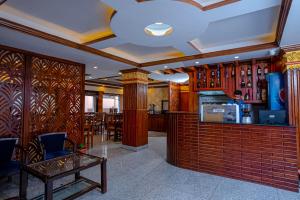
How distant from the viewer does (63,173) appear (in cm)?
237

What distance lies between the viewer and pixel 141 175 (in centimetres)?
360

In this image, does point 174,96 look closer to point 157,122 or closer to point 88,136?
point 157,122

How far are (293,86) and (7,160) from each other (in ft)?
17.6

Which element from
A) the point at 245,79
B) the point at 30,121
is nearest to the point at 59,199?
the point at 30,121

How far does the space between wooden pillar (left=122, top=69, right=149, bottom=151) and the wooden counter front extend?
11.6ft

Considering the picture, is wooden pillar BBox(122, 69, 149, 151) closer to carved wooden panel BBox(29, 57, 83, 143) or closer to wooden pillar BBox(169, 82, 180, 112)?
carved wooden panel BBox(29, 57, 83, 143)

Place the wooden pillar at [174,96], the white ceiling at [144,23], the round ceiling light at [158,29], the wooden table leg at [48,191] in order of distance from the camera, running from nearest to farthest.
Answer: the wooden table leg at [48,191]
the white ceiling at [144,23]
the round ceiling light at [158,29]
the wooden pillar at [174,96]

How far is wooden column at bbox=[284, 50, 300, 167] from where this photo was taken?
133 inches

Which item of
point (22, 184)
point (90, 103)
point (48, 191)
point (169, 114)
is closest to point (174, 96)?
point (169, 114)

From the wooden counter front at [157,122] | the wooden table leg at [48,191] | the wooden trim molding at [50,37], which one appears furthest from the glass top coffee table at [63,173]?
the wooden counter front at [157,122]

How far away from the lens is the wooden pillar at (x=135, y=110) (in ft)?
18.3

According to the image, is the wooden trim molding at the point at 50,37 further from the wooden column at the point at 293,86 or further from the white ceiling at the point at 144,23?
the wooden column at the point at 293,86

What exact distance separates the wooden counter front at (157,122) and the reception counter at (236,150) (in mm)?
4990

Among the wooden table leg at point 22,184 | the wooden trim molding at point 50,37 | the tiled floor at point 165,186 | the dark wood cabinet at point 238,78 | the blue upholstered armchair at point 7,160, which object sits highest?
the wooden trim molding at point 50,37
